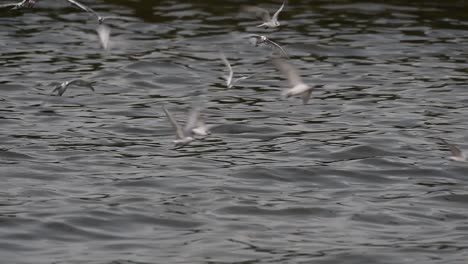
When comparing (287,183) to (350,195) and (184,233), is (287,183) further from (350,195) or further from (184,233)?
(184,233)

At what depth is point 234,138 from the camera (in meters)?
14.7

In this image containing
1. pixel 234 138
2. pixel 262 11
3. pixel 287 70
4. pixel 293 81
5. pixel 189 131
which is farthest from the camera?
pixel 262 11

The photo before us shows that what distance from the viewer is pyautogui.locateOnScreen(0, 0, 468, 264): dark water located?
10969mm

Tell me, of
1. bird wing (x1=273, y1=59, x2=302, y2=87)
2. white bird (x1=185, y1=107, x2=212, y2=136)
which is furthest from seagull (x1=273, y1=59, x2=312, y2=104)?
white bird (x1=185, y1=107, x2=212, y2=136)

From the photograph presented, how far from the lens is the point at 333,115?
15.7 m

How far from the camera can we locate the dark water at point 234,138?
10969 millimetres

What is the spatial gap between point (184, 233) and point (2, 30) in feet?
32.8

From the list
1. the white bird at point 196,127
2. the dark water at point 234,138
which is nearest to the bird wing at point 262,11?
the dark water at point 234,138

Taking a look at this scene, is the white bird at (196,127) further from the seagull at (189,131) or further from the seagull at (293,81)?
the seagull at (293,81)

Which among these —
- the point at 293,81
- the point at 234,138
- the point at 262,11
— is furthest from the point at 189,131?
the point at 262,11

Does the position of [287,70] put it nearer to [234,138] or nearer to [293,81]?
[293,81]

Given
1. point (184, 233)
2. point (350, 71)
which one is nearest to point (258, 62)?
point (350, 71)

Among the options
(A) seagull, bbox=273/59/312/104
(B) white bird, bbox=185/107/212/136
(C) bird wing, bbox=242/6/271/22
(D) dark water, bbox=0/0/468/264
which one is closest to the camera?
(D) dark water, bbox=0/0/468/264

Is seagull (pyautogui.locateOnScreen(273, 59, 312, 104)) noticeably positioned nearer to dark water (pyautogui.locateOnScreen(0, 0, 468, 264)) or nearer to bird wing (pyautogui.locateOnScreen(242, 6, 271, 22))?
dark water (pyautogui.locateOnScreen(0, 0, 468, 264))
